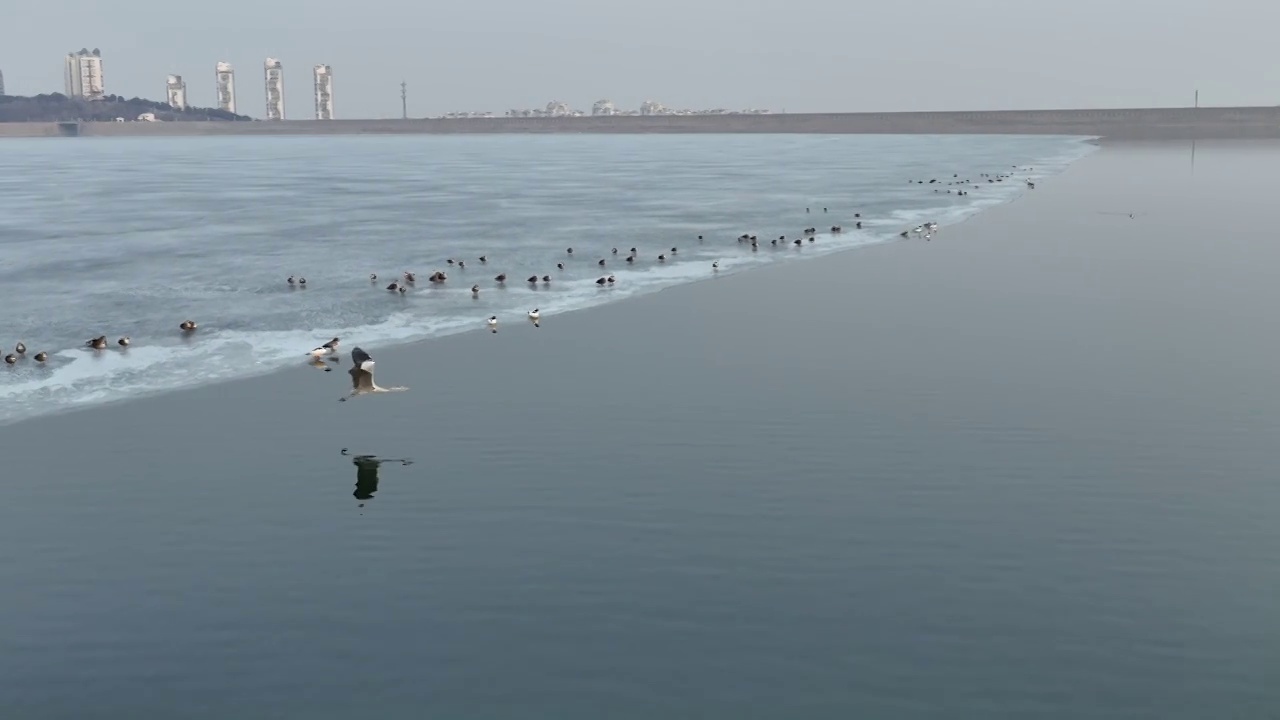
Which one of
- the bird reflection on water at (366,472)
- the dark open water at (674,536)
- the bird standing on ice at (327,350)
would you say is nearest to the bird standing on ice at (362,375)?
the dark open water at (674,536)

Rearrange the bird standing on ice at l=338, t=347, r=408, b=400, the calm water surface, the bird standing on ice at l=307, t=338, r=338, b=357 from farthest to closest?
the calm water surface
the bird standing on ice at l=307, t=338, r=338, b=357
the bird standing on ice at l=338, t=347, r=408, b=400

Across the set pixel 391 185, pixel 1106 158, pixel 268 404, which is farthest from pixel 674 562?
pixel 1106 158

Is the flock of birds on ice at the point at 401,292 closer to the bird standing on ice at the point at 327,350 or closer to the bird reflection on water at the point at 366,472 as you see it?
the bird standing on ice at the point at 327,350

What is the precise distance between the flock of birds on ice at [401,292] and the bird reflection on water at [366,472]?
10.6 ft

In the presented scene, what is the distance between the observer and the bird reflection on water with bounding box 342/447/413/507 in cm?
1897

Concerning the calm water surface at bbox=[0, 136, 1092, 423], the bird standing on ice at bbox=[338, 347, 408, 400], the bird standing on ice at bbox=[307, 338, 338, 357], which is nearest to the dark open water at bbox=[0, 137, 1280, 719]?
the bird standing on ice at bbox=[338, 347, 408, 400]

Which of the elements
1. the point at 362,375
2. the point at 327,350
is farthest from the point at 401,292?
the point at 362,375

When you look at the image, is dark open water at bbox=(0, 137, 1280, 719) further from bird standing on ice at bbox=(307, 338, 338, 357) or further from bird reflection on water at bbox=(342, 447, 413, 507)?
bird standing on ice at bbox=(307, 338, 338, 357)

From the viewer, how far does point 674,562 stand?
635 inches

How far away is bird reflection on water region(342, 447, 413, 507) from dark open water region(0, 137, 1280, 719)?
0.20 meters

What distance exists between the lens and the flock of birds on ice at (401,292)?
24.4 meters

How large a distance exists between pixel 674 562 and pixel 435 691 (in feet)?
13.3

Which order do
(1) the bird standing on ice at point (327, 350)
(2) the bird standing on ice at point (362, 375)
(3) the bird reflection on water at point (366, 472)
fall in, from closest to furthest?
(3) the bird reflection on water at point (366, 472) → (2) the bird standing on ice at point (362, 375) → (1) the bird standing on ice at point (327, 350)

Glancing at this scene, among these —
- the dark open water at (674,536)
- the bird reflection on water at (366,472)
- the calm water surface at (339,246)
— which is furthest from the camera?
the calm water surface at (339,246)
